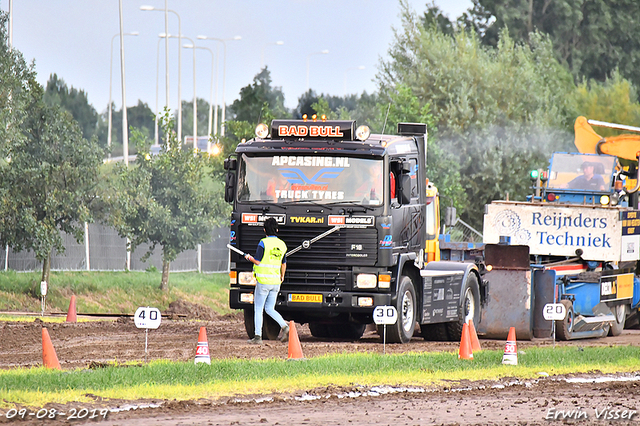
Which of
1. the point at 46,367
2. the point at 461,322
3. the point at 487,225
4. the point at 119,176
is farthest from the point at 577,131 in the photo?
the point at 46,367

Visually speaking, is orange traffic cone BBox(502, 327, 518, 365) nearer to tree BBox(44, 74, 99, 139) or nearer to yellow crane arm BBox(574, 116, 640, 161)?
yellow crane arm BBox(574, 116, 640, 161)

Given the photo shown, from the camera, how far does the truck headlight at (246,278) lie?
16.7 m

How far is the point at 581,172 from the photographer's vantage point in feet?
78.4

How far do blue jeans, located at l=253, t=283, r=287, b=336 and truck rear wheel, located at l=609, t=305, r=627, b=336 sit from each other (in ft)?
29.5

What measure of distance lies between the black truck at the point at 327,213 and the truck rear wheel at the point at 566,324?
409cm

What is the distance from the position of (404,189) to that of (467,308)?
12.0 ft

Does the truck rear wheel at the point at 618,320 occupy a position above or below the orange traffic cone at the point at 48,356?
below

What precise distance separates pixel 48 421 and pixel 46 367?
320 centimetres

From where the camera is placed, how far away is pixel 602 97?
5528 centimetres

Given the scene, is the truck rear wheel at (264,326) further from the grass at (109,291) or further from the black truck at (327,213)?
the grass at (109,291)

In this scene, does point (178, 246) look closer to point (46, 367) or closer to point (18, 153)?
point (18, 153)

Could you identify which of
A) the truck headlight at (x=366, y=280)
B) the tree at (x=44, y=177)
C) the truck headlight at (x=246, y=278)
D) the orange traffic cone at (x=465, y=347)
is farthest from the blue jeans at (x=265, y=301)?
the tree at (x=44, y=177)

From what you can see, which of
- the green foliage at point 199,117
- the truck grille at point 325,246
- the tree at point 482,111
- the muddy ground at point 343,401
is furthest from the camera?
the green foliage at point 199,117

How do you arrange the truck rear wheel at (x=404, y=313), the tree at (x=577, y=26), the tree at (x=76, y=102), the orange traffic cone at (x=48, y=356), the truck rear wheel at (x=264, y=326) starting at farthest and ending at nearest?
the tree at (x=76, y=102)
the tree at (x=577, y=26)
the truck rear wheel at (x=264, y=326)
the truck rear wheel at (x=404, y=313)
the orange traffic cone at (x=48, y=356)
